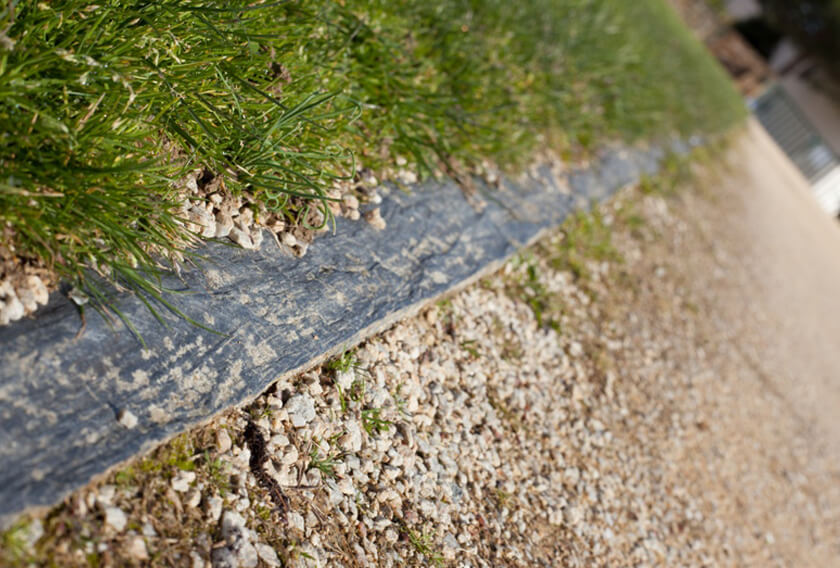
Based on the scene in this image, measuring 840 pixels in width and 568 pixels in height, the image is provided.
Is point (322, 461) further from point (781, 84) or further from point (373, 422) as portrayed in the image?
point (781, 84)

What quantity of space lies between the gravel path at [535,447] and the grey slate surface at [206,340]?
81 millimetres

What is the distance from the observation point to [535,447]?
2.70 meters

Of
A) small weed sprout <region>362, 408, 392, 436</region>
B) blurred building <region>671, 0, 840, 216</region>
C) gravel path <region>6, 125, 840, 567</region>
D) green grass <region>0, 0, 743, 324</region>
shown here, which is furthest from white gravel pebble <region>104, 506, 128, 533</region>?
blurred building <region>671, 0, 840, 216</region>

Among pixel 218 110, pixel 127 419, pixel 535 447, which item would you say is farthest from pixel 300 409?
pixel 535 447

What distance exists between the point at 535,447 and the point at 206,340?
142 centimetres

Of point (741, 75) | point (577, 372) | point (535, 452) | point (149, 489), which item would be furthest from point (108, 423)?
point (741, 75)

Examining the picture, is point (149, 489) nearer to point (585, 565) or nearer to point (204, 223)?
point (204, 223)

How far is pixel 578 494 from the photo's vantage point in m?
2.73

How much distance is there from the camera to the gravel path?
5.36ft

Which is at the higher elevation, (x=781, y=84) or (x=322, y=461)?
(x=322, y=461)

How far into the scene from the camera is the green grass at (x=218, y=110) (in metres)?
1.59

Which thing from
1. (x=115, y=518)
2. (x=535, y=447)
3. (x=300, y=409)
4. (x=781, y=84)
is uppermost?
(x=115, y=518)

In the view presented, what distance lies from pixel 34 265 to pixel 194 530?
69 cm

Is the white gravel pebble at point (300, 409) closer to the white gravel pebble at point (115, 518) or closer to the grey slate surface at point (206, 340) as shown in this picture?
the grey slate surface at point (206, 340)
